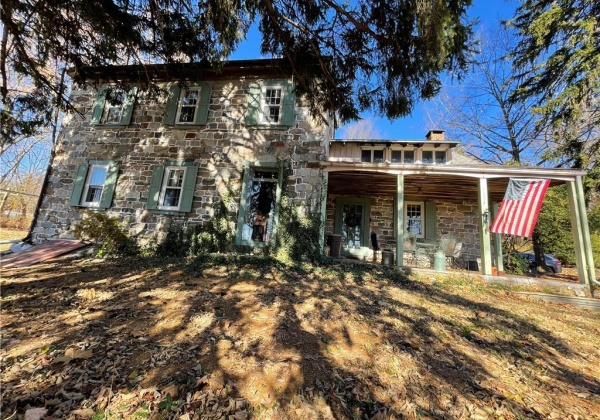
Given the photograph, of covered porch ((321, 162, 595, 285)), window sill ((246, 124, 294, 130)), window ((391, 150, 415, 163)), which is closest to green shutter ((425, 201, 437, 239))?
covered porch ((321, 162, 595, 285))

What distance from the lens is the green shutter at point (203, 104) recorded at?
8.26 meters

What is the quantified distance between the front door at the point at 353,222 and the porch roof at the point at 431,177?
1.56 ft

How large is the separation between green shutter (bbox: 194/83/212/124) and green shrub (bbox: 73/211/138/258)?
3788mm

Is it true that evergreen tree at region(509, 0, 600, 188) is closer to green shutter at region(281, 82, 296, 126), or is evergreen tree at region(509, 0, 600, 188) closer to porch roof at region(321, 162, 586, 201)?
→ porch roof at region(321, 162, 586, 201)

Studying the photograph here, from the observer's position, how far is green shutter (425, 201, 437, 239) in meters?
9.59

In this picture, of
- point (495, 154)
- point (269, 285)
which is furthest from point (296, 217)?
point (495, 154)

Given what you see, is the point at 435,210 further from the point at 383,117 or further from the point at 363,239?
the point at 383,117

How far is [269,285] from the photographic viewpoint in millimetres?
5027

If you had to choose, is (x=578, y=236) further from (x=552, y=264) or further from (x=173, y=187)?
(x=173, y=187)

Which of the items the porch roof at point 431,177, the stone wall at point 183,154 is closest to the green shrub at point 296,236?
the stone wall at point 183,154

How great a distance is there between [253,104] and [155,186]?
3.86m

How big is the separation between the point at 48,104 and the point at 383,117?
6.00m

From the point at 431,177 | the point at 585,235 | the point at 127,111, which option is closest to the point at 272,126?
the point at 431,177

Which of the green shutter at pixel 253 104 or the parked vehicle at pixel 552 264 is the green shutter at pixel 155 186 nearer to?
the green shutter at pixel 253 104
